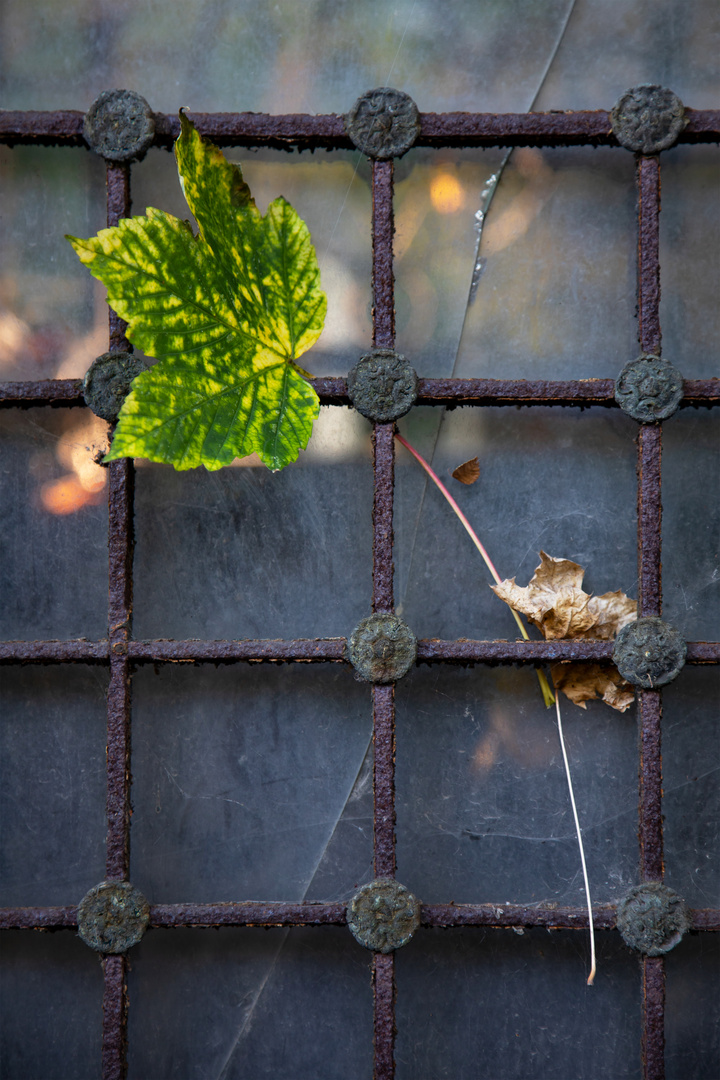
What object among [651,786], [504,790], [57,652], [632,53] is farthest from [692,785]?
[632,53]

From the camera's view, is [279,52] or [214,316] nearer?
[214,316]

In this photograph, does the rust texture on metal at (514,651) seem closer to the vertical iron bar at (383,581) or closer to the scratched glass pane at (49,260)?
the vertical iron bar at (383,581)

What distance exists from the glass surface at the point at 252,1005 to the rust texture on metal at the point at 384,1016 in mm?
72

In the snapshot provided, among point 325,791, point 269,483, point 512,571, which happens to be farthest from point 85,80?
point 325,791

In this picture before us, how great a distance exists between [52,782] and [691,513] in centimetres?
91

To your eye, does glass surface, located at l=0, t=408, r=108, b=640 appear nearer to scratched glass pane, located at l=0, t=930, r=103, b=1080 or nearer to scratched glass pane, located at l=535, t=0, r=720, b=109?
scratched glass pane, located at l=0, t=930, r=103, b=1080

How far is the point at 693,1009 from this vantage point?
98 centimetres

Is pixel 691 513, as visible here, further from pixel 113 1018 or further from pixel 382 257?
pixel 113 1018

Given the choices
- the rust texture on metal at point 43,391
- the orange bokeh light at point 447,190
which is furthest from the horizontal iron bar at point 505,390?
the orange bokeh light at point 447,190

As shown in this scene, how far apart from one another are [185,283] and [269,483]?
0.90ft

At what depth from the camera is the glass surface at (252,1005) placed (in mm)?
973

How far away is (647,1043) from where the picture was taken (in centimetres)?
92

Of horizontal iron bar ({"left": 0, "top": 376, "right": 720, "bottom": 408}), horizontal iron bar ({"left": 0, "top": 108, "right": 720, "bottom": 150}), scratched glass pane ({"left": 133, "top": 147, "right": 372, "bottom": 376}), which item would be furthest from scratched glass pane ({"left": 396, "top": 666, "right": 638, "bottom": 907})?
horizontal iron bar ({"left": 0, "top": 108, "right": 720, "bottom": 150})

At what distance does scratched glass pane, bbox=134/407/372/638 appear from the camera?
1.00 m
